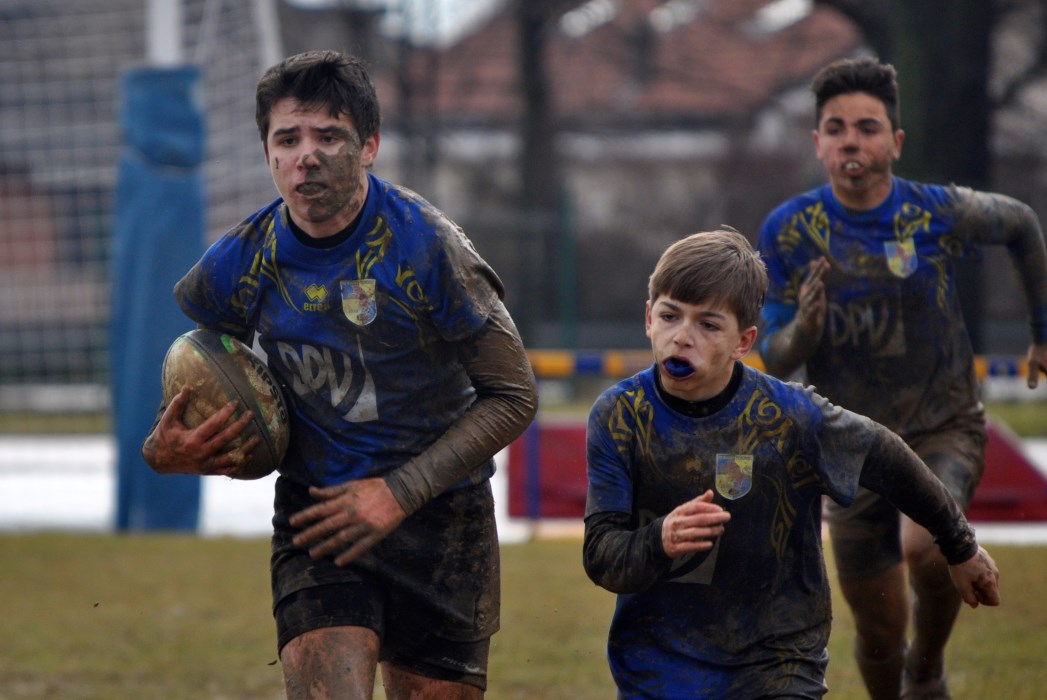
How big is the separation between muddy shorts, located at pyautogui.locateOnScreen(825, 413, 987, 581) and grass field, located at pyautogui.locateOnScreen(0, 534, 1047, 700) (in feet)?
3.37

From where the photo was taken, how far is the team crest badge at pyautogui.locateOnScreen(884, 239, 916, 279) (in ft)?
17.5

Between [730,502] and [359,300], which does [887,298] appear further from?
[359,300]

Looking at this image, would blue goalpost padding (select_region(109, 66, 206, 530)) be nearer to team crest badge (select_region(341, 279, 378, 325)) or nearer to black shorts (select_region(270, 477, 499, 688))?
black shorts (select_region(270, 477, 499, 688))

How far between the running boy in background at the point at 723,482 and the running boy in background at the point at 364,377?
0.42m

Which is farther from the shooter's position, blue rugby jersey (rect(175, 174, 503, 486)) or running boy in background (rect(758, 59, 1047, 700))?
running boy in background (rect(758, 59, 1047, 700))

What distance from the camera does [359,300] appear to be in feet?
13.3

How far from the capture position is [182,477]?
1091 cm

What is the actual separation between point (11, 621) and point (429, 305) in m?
5.19

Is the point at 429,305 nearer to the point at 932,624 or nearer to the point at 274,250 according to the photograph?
the point at 274,250

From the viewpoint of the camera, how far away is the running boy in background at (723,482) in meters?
3.73

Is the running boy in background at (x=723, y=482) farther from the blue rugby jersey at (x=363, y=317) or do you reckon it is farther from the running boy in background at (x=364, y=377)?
the blue rugby jersey at (x=363, y=317)

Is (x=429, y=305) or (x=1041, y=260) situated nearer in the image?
(x=429, y=305)

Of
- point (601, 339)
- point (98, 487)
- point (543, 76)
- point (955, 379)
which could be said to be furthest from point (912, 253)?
point (543, 76)

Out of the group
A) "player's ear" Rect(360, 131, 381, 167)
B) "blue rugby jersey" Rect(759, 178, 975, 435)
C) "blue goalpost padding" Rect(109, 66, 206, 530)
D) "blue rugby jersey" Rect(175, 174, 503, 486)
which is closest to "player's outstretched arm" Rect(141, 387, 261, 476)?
"blue rugby jersey" Rect(175, 174, 503, 486)
